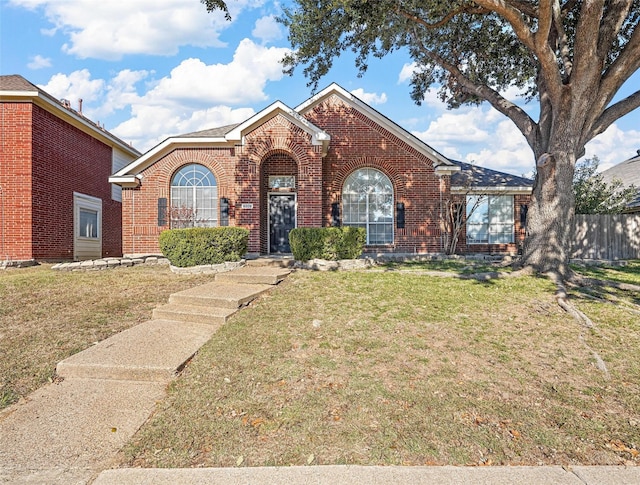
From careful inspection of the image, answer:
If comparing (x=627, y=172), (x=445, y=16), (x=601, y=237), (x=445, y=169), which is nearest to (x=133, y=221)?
(x=445, y=169)

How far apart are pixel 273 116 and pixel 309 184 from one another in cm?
249

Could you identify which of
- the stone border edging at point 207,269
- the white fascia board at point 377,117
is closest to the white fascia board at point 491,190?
the white fascia board at point 377,117

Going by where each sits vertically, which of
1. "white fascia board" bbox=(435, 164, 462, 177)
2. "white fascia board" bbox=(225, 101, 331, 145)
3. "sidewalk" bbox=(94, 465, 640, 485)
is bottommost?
"sidewalk" bbox=(94, 465, 640, 485)

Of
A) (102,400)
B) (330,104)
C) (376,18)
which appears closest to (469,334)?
(102,400)

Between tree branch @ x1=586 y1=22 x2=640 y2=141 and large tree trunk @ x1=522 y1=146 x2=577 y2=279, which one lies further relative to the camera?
large tree trunk @ x1=522 y1=146 x2=577 y2=279

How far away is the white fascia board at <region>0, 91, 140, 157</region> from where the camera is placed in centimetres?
1148

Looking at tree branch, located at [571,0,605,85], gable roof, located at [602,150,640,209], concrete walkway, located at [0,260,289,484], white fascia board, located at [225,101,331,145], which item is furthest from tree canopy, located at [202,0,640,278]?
gable roof, located at [602,150,640,209]

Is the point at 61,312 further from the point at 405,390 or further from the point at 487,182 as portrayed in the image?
the point at 487,182

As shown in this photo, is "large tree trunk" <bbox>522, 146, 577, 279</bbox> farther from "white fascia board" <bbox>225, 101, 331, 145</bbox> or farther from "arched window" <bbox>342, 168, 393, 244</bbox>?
"white fascia board" <bbox>225, 101, 331, 145</bbox>

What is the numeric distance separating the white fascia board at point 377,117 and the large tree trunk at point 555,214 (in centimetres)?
532

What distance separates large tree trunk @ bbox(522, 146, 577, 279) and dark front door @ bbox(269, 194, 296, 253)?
25.7 feet

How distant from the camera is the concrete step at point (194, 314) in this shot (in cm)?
571

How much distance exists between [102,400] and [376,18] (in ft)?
30.6

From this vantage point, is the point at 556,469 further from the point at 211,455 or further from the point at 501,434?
the point at 211,455
